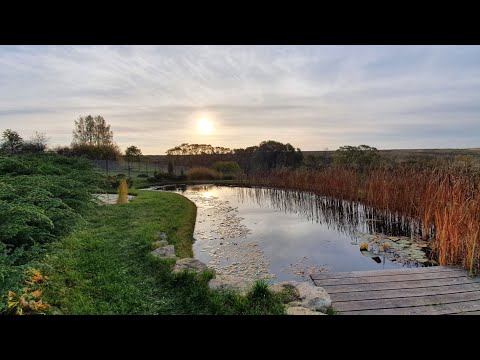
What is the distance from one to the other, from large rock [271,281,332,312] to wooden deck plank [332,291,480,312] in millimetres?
93

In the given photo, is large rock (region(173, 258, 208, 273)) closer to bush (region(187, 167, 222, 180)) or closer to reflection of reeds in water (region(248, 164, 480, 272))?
reflection of reeds in water (region(248, 164, 480, 272))

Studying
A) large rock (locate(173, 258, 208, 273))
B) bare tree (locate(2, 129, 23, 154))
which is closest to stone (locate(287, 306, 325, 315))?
large rock (locate(173, 258, 208, 273))

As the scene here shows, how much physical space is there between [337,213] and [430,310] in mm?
4674

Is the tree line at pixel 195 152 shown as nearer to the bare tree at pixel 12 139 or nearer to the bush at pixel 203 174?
the bare tree at pixel 12 139

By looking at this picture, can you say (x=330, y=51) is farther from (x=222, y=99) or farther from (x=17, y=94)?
(x=17, y=94)

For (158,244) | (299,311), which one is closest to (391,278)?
(299,311)

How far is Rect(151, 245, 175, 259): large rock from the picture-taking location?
361 centimetres

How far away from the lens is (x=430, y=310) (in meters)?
2.25

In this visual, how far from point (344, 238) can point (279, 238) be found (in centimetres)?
113

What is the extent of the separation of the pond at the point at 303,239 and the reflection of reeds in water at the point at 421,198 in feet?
0.44

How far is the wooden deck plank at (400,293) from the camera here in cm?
247

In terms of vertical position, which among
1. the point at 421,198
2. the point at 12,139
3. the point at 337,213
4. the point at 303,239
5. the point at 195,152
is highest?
the point at 195,152

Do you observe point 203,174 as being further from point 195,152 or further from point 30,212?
point 30,212

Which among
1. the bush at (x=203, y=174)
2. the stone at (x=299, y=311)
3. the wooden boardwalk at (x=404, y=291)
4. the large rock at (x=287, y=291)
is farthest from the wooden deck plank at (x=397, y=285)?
the bush at (x=203, y=174)
